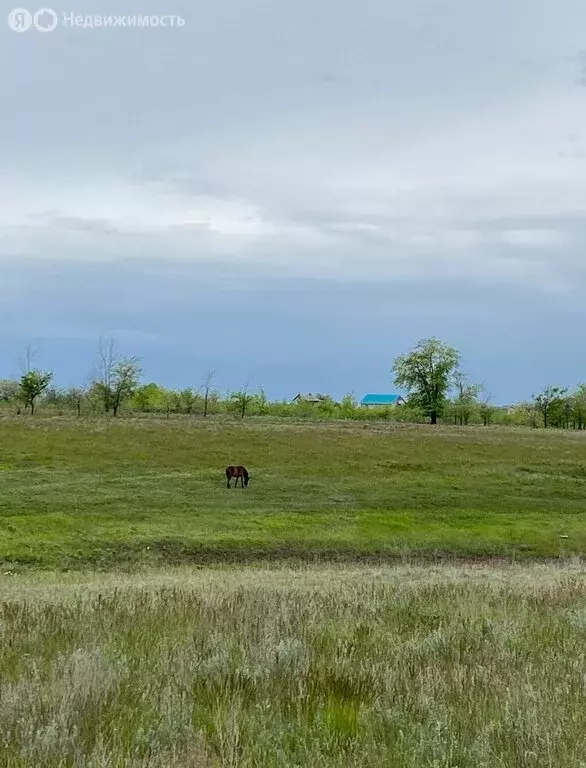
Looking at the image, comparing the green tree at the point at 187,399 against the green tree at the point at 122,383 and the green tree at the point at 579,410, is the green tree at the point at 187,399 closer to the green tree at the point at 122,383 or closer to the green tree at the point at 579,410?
the green tree at the point at 122,383

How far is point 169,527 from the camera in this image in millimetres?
27766

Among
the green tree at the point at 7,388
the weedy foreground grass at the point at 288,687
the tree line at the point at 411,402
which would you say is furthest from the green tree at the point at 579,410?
the weedy foreground grass at the point at 288,687

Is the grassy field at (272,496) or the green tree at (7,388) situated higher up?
the green tree at (7,388)

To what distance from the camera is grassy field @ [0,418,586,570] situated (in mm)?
26016

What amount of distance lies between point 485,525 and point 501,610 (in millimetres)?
25473

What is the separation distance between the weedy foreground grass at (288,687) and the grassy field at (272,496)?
18353 millimetres

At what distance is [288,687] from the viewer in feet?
13.9

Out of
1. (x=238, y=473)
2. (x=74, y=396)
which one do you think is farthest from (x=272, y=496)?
(x=74, y=396)

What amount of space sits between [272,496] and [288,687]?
30.5 meters

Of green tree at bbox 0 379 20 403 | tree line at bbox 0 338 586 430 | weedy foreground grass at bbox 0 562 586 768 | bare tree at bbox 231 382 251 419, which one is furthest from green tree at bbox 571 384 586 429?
weedy foreground grass at bbox 0 562 586 768

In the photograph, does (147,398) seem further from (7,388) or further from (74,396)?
Result: (7,388)

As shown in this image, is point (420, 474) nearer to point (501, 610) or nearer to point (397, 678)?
point (501, 610)

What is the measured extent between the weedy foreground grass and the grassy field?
1835 centimetres

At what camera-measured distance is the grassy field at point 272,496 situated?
85.4 ft
